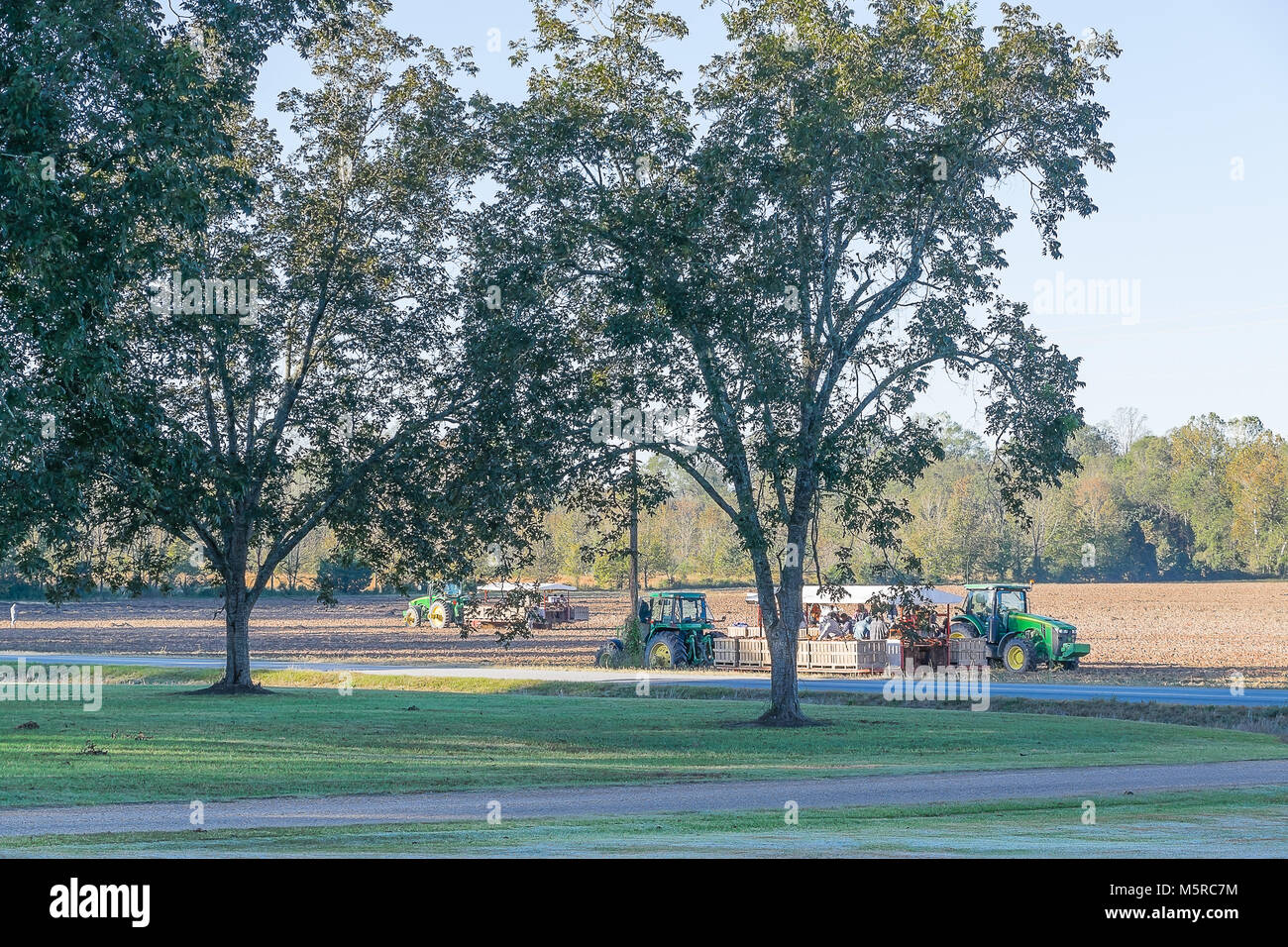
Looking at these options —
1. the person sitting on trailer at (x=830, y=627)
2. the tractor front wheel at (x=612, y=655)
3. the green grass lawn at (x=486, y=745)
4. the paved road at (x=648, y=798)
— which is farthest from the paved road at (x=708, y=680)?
the paved road at (x=648, y=798)

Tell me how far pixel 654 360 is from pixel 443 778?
9252mm

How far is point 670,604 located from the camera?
50.0m

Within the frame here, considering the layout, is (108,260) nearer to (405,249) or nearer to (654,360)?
(654,360)

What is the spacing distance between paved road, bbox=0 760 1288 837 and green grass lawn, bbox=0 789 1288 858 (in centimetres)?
88

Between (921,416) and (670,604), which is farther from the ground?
(921,416)

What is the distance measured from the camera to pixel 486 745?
2511cm

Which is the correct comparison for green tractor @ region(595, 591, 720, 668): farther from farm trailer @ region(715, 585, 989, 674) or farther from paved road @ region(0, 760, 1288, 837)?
paved road @ region(0, 760, 1288, 837)

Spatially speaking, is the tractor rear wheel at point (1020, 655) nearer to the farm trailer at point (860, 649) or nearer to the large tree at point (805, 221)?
the farm trailer at point (860, 649)

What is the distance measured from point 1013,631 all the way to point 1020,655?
88cm

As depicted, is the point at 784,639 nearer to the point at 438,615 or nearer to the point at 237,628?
the point at 237,628

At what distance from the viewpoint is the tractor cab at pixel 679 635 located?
4847cm

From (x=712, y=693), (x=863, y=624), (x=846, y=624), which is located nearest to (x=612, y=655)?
(x=846, y=624)
